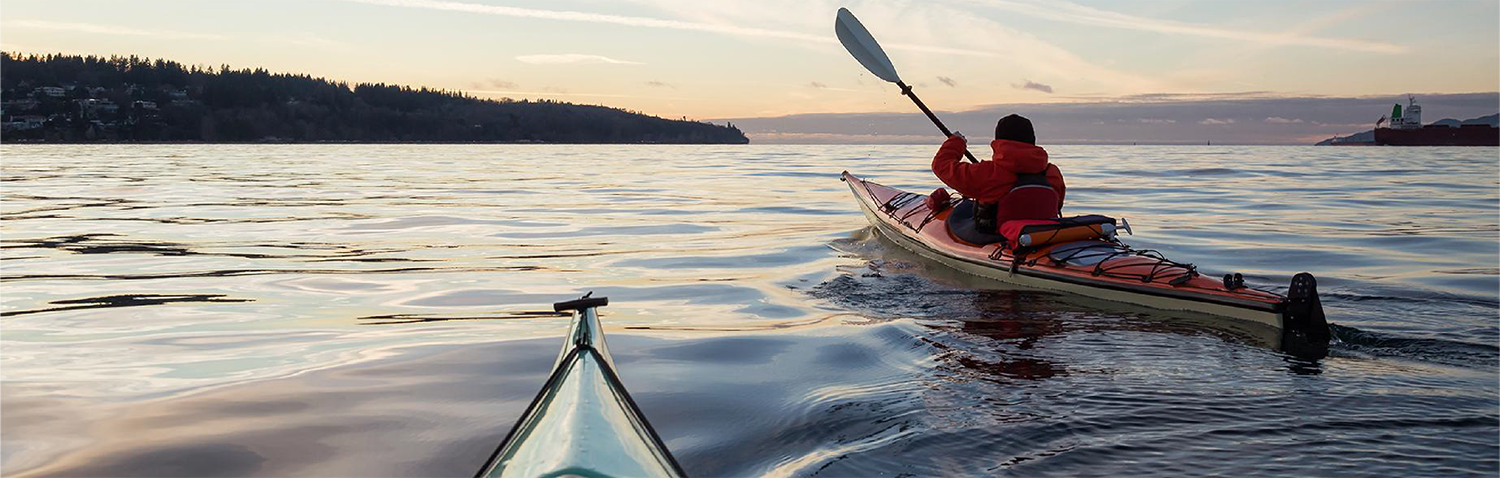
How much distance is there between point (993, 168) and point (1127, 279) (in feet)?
4.87

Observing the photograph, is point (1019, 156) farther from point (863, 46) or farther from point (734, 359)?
point (863, 46)

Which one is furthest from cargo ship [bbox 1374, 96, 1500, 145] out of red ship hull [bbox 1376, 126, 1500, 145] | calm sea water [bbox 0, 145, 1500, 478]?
calm sea water [bbox 0, 145, 1500, 478]

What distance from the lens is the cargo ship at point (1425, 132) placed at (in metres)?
96.2

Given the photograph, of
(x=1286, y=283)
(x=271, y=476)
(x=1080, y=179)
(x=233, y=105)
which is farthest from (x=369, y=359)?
(x=233, y=105)

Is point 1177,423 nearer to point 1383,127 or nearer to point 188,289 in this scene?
point 188,289

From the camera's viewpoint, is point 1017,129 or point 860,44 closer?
point 1017,129

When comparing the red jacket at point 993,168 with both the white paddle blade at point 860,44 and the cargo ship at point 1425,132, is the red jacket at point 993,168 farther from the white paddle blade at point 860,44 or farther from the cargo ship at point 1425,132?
the cargo ship at point 1425,132

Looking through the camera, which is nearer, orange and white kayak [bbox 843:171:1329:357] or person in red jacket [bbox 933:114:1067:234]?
orange and white kayak [bbox 843:171:1329:357]

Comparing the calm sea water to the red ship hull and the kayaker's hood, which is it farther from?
the red ship hull

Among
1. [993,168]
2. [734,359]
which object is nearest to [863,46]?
[993,168]

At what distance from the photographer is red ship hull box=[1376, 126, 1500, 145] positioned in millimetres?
96125

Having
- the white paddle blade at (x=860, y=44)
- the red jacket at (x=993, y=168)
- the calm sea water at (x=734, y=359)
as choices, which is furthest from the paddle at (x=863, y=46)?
the red jacket at (x=993, y=168)

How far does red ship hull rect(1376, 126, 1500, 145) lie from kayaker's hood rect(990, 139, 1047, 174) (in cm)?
10866

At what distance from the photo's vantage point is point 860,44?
42.2 feet
